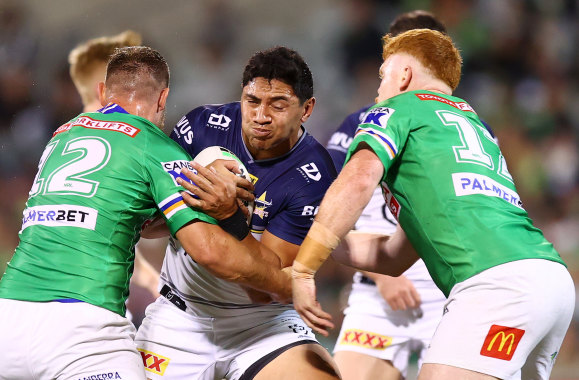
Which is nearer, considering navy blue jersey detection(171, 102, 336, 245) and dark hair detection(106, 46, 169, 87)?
dark hair detection(106, 46, 169, 87)

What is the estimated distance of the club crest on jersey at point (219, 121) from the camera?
13.7 ft

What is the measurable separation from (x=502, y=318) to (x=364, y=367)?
210cm

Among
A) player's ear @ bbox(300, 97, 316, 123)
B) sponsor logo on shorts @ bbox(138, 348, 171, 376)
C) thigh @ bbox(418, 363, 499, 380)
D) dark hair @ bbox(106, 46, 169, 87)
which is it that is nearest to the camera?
thigh @ bbox(418, 363, 499, 380)

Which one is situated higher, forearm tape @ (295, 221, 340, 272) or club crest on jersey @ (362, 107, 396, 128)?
club crest on jersey @ (362, 107, 396, 128)

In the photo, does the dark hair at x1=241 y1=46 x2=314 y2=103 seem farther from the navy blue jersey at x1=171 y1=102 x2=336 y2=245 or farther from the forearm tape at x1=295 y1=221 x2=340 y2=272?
the forearm tape at x1=295 y1=221 x2=340 y2=272

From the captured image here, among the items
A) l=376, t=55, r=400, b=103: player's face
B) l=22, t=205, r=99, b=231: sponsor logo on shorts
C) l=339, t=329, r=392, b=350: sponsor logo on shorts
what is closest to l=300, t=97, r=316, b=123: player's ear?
l=376, t=55, r=400, b=103: player's face

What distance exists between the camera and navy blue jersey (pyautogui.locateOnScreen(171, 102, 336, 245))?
3957 mm

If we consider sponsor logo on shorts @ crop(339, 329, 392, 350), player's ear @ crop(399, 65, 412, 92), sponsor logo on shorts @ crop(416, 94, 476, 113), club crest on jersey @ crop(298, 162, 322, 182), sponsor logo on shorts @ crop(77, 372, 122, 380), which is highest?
player's ear @ crop(399, 65, 412, 92)

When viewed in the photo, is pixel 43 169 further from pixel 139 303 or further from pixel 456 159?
pixel 139 303

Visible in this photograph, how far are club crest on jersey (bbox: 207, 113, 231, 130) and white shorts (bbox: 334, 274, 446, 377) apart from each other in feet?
5.80

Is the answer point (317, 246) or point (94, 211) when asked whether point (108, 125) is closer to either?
point (94, 211)

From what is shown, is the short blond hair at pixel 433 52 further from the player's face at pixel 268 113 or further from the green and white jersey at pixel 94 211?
the green and white jersey at pixel 94 211

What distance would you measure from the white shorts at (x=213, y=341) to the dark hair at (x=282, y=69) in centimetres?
132

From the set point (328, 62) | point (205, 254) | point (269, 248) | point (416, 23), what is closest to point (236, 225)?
point (205, 254)
